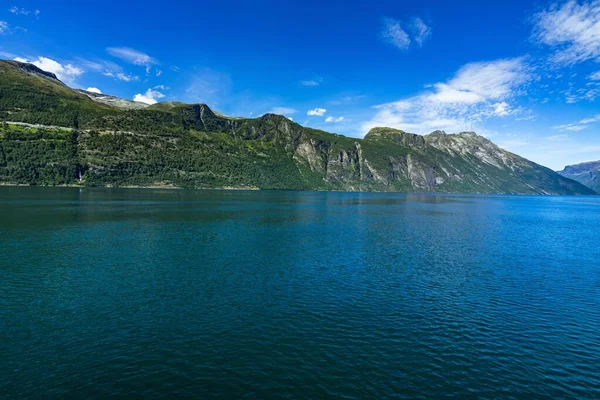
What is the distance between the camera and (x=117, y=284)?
149 feet

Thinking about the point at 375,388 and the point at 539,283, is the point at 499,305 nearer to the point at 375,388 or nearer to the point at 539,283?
the point at 539,283

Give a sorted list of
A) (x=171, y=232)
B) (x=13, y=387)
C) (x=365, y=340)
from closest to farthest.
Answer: (x=13, y=387) < (x=365, y=340) < (x=171, y=232)

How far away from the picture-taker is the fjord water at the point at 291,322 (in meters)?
24.2

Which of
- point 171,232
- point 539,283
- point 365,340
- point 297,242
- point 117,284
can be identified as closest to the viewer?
point 365,340

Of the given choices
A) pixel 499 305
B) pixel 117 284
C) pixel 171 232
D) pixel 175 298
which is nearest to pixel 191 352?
pixel 175 298

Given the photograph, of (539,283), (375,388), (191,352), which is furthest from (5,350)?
(539,283)

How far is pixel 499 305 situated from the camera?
1638 inches

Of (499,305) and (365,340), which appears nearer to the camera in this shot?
(365,340)

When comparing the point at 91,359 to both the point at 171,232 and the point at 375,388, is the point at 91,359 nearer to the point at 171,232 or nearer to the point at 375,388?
the point at 375,388

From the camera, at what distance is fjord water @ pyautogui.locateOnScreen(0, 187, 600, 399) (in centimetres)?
2419

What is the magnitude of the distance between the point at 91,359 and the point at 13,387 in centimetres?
496

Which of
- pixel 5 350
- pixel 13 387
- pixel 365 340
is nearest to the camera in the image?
→ pixel 13 387

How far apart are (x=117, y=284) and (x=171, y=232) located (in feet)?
150

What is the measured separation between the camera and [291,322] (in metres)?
34.7
